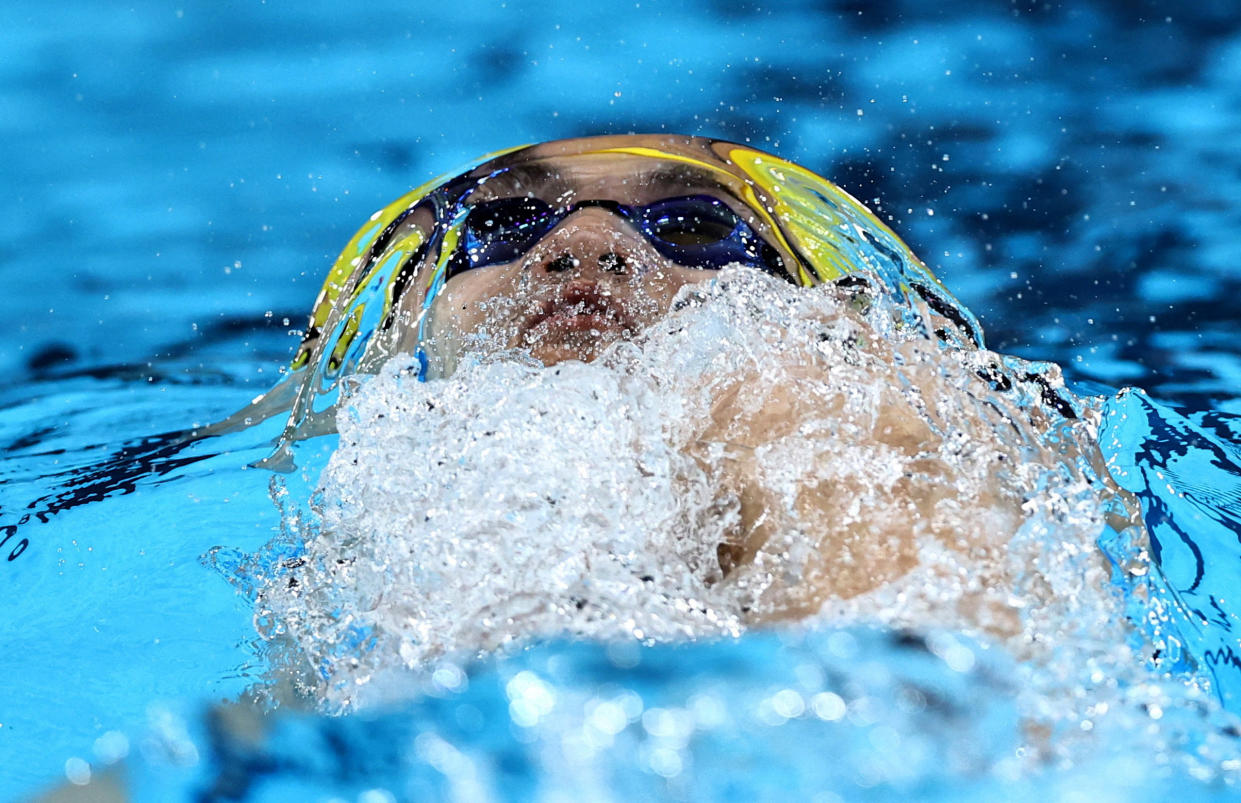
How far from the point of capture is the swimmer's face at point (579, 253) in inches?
88.3

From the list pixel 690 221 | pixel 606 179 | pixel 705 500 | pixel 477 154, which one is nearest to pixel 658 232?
pixel 690 221

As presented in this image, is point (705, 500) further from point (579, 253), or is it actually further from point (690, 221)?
point (690, 221)

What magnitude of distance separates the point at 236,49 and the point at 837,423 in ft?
9.58

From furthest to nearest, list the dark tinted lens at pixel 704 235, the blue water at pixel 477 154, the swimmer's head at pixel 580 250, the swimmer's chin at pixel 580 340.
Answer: the blue water at pixel 477 154 < the dark tinted lens at pixel 704 235 < the swimmer's head at pixel 580 250 < the swimmer's chin at pixel 580 340

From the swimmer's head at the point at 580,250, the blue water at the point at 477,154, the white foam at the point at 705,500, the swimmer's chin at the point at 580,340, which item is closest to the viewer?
the white foam at the point at 705,500

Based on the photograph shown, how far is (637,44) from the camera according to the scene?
3.62 m

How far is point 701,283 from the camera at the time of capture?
7.62 feet

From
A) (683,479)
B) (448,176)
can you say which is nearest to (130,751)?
(683,479)

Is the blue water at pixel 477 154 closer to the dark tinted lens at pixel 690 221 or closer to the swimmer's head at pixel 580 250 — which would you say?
the swimmer's head at pixel 580 250

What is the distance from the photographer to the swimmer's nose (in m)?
2.32

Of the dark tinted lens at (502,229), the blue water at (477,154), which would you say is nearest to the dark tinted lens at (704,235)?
the dark tinted lens at (502,229)

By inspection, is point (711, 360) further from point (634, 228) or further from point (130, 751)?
point (130, 751)

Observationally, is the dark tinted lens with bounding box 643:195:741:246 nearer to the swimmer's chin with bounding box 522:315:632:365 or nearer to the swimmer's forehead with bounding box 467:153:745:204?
the swimmer's forehead with bounding box 467:153:745:204

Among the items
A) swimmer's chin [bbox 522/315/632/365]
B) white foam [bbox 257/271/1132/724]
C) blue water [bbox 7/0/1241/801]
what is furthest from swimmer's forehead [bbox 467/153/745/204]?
blue water [bbox 7/0/1241/801]
